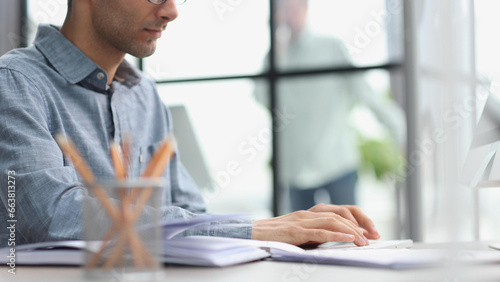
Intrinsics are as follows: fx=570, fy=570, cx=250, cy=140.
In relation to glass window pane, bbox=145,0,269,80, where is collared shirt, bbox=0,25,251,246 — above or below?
below

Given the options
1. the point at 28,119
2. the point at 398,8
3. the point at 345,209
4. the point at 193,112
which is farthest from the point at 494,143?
the point at 193,112

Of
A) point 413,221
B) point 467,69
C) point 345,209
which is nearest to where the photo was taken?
point 467,69

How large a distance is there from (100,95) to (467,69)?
0.89 m

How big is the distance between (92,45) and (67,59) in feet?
0.36

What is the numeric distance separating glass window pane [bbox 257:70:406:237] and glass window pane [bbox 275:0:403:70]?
0.10 m

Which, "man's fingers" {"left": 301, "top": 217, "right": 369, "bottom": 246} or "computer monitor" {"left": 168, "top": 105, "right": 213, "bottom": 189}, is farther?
"computer monitor" {"left": 168, "top": 105, "right": 213, "bottom": 189}

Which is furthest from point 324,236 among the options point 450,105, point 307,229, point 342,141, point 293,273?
point 342,141

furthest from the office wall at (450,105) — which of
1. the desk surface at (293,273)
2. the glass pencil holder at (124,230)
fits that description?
the glass pencil holder at (124,230)

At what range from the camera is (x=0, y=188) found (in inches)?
36.8

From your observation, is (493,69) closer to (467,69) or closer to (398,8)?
(467,69)

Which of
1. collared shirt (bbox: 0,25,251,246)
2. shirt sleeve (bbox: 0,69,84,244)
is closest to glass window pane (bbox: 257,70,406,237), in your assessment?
collared shirt (bbox: 0,25,251,246)

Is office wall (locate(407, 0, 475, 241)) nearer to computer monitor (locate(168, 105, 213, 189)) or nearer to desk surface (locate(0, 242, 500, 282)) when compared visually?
desk surface (locate(0, 242, 500, 282))

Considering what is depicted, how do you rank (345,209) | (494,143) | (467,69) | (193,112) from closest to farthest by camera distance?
1. (467,69)
2. (494,143)
3. (345,209)
4. (193,112)

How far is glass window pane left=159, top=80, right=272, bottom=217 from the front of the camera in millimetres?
3232
